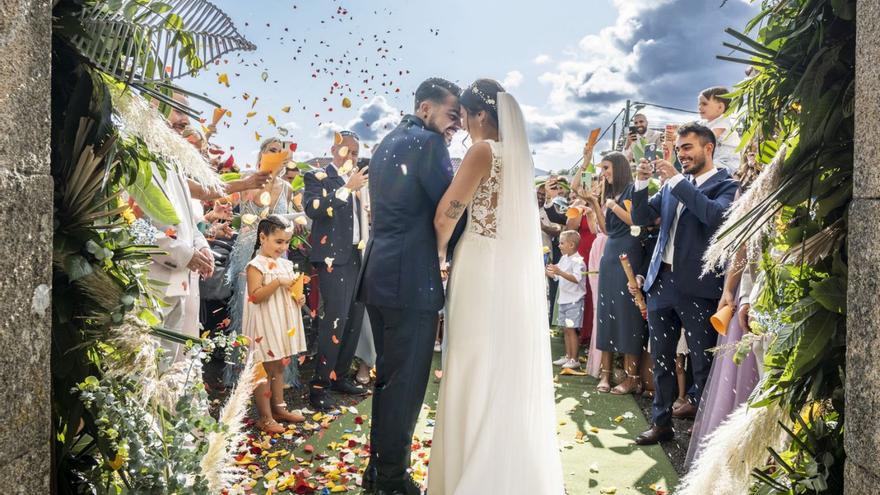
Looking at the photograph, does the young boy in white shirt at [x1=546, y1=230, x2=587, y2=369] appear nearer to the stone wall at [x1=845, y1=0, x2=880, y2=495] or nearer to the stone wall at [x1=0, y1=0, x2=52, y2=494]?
the stone wall at [x1=845, y1=0, x2=880, y2=495]

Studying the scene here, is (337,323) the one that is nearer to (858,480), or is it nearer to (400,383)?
(400,383)

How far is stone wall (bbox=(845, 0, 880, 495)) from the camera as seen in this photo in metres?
1.53

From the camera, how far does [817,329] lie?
1.91 meters

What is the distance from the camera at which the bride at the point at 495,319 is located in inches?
147

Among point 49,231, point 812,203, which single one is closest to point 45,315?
point 49,231

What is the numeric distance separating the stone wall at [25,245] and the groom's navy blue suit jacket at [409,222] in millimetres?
2520

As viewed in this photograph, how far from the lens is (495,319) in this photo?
12.5 ft

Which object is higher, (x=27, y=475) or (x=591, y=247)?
(x=591, y=247)

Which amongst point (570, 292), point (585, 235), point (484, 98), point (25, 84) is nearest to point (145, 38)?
point (25, 84)

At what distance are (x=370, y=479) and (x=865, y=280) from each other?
3166 mm

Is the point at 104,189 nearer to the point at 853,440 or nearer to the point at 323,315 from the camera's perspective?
the point at 853,440

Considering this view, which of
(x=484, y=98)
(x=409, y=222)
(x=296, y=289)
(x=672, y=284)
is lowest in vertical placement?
(x=296, y=289)

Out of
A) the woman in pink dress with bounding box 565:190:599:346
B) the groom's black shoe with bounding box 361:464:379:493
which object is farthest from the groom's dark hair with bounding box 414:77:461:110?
the woman in pink dress with bounding box 565:190:599:346

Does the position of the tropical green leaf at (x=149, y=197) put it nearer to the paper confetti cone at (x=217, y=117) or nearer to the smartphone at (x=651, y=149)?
the paper confetti cone at (x=217, y=117)
